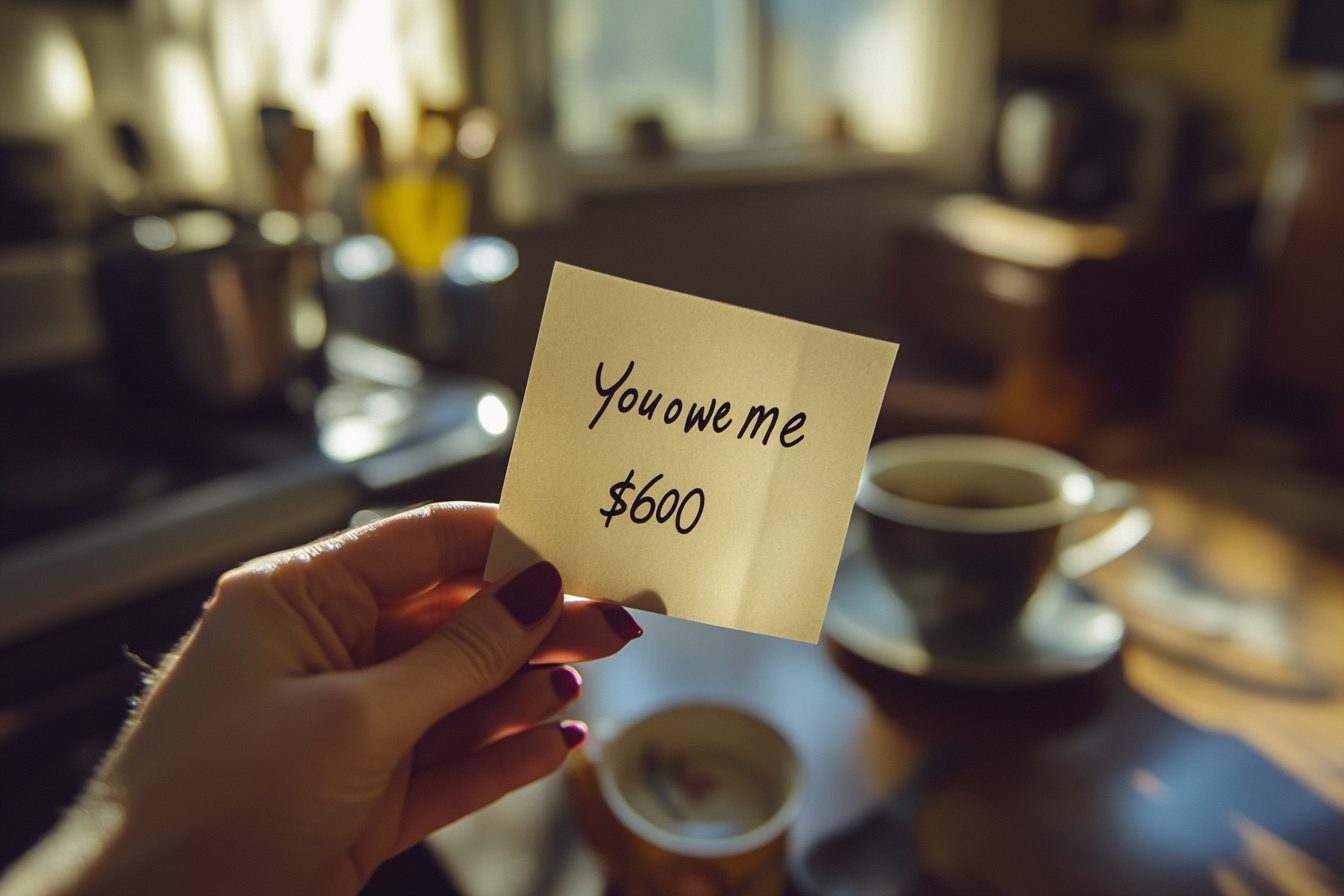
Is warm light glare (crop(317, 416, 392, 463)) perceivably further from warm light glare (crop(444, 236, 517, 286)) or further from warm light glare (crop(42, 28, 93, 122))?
warm light glare (crop(42, 28, 93, 122))

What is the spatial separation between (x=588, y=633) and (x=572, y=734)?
0.22ft

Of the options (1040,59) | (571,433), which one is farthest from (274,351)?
(1040,59)

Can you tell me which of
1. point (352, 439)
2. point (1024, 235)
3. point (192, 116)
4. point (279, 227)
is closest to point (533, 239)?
point (192, 116)

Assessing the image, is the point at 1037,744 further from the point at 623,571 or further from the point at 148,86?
the point at 148,86

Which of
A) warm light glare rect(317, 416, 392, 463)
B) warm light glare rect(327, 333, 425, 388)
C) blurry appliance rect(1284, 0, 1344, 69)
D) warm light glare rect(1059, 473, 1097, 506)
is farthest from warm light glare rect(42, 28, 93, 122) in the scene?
blurry appliance rect(1284, 0, 1344, 69)

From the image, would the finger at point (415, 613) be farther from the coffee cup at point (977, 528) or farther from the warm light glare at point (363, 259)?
the warm light glare at point (363, 259)

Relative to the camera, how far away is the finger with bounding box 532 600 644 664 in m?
0.45

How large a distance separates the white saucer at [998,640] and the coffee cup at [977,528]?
0.07 feet

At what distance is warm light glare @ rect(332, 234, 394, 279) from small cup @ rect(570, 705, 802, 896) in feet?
2.39

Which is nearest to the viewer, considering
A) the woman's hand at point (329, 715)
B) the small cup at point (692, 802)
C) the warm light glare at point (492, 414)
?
the woman's hand at point (329, 715)

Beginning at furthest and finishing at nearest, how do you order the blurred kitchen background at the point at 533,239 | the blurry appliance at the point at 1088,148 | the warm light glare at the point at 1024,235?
the blurry appliance at the point at 1088,148, the warm light glare at the point at 1024,235, the blurred kitchen background at the point at 533,239

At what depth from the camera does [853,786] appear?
1.88 ft

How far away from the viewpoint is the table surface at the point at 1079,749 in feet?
1.67

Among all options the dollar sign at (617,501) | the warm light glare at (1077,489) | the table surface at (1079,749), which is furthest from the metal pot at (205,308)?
the warm light glare at (1077,489)
